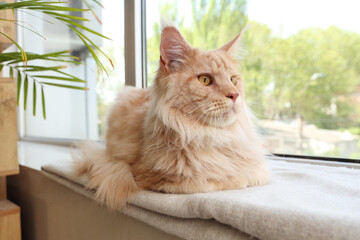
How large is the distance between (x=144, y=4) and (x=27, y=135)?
2090mm

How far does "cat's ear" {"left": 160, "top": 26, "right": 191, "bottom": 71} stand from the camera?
2.69ft

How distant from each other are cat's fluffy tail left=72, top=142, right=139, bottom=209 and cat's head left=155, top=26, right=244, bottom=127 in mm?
257

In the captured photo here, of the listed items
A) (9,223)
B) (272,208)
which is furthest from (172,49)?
(9,223)

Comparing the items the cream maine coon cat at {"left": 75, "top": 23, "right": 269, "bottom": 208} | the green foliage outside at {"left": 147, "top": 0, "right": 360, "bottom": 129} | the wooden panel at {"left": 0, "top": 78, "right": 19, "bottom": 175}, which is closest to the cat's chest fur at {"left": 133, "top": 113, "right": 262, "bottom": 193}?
the cream maine coon cat at {"left": 75, "top": 23, "right": 269, "bottom": 208}

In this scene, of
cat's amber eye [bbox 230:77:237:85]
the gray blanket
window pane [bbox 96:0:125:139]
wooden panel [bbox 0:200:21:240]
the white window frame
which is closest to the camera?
the gray blanket

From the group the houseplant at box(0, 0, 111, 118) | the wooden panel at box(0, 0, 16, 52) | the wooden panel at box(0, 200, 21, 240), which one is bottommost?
the wooden panel at box(0, 200, 21, 240)

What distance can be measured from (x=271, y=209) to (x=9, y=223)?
1202mm

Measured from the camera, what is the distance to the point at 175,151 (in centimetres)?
80

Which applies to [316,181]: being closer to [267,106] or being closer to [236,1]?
[267,106]

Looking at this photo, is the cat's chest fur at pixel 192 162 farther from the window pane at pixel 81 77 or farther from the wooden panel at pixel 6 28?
the window pane at pixel 81 77

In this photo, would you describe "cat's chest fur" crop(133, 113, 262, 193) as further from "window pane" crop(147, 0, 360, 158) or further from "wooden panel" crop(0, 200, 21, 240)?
"wooden panel" crop(0, 200, 21, 240)

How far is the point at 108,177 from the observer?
2.95ft

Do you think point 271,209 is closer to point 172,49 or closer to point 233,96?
point 233,96

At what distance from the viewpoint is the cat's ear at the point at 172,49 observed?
0.82m
